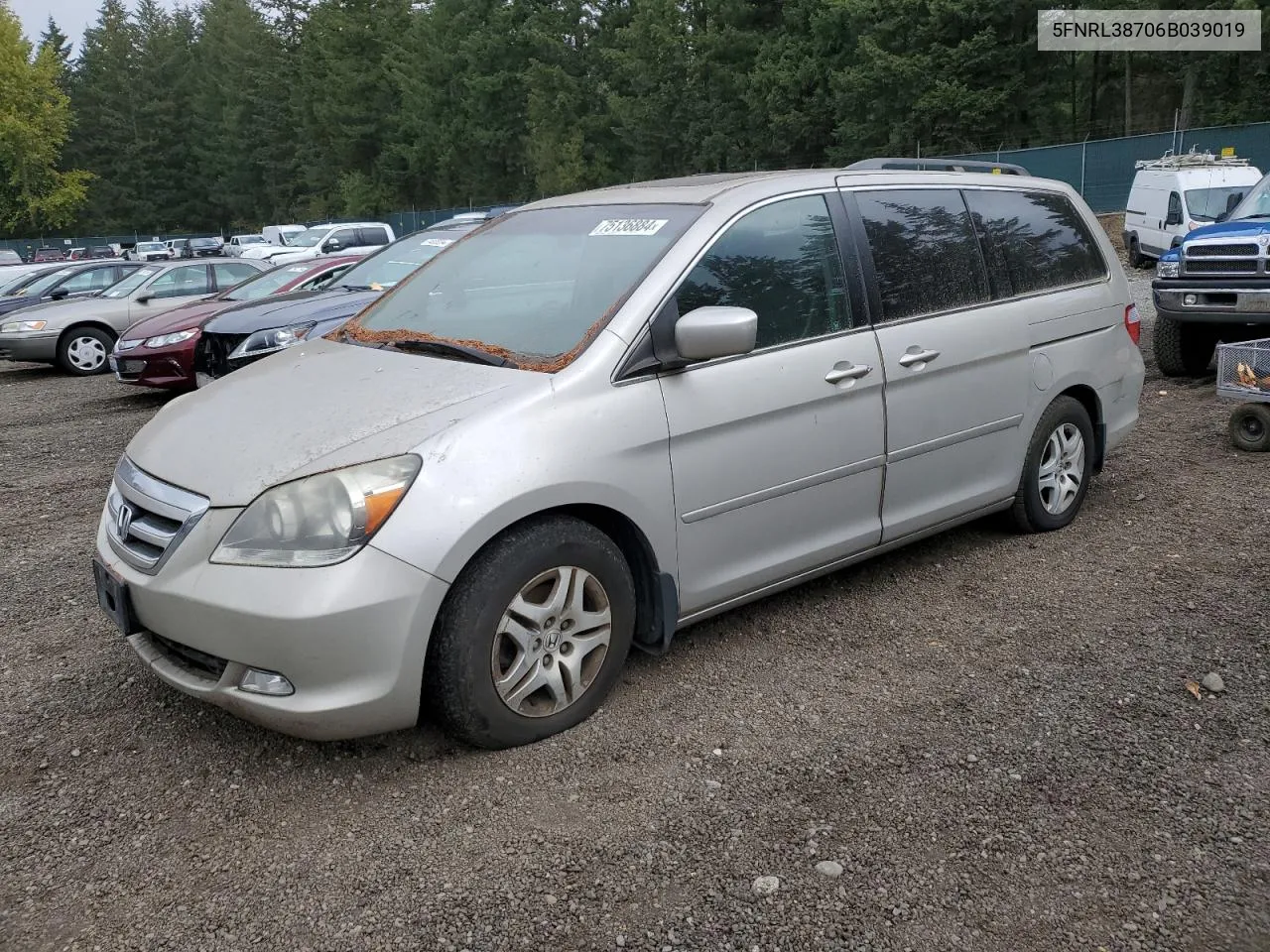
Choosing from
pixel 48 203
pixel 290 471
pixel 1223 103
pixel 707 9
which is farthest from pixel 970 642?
pixel 48 203

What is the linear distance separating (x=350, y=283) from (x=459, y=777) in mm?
7780

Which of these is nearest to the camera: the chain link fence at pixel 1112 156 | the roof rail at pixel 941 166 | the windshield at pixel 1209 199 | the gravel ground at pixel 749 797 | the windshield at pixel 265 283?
the gravel ground at pixel 749 797

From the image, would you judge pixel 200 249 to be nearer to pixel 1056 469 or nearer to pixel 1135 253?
pixel 1135 253

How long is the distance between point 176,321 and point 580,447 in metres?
8.78

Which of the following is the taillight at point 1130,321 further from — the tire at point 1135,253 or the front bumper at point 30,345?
the tire at point 1135,253

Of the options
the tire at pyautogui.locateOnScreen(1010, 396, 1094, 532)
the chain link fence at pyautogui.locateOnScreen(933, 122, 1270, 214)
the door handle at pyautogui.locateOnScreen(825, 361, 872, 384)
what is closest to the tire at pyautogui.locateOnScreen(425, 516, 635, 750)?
the door handle at pyautogui.locateOnScreen(825, 361, 872, 384)

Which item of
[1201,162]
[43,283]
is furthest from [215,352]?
[1201,162]

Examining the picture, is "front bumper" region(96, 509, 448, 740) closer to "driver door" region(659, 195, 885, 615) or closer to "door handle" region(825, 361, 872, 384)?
"driver door" region(659, 195, 885, 615)

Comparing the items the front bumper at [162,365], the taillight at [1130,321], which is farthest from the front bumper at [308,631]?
the front bumper at [162,365]

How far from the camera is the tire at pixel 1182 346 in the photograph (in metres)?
9.33

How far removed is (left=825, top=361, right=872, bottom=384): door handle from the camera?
3982 mm

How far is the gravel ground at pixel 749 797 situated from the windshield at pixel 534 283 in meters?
1.29

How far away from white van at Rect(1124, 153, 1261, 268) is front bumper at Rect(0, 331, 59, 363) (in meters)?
17.3

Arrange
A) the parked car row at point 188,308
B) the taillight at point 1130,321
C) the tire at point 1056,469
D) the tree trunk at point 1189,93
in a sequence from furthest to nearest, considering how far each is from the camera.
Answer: the tree trunk at point 1189,93
the parked car row at point 188,308
the taillight at point 1130,321
the tire at point 1056,469
